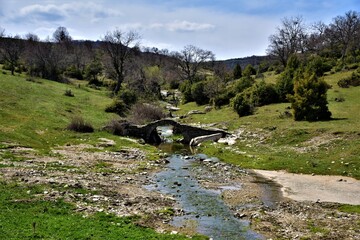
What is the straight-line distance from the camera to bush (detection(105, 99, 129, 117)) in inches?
2847

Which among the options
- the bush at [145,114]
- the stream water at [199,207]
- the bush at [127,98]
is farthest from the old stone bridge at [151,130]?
the bush at [127,98]

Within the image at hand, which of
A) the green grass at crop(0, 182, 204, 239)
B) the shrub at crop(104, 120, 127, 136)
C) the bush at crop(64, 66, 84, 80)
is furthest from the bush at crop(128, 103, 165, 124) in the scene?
the bush at crop(64, 66, 84, 80)

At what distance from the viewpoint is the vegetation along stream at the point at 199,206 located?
2275 centimetres

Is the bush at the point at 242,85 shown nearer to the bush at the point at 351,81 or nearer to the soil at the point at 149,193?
the bush at the point at 351,81

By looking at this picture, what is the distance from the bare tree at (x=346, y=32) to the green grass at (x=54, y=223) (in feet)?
313

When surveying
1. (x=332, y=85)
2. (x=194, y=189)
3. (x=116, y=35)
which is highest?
(x=116, y=35)

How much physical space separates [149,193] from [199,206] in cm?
424

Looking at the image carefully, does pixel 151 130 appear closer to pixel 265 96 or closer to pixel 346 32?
pixel 265 96

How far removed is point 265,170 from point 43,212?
2281 centimetres

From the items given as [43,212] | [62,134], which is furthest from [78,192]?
[62,134]

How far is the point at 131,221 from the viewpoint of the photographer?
22.8 metres

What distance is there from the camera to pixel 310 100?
53.2m

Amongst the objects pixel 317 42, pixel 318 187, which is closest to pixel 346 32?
pixel 317 42

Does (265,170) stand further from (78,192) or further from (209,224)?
(78,192)
